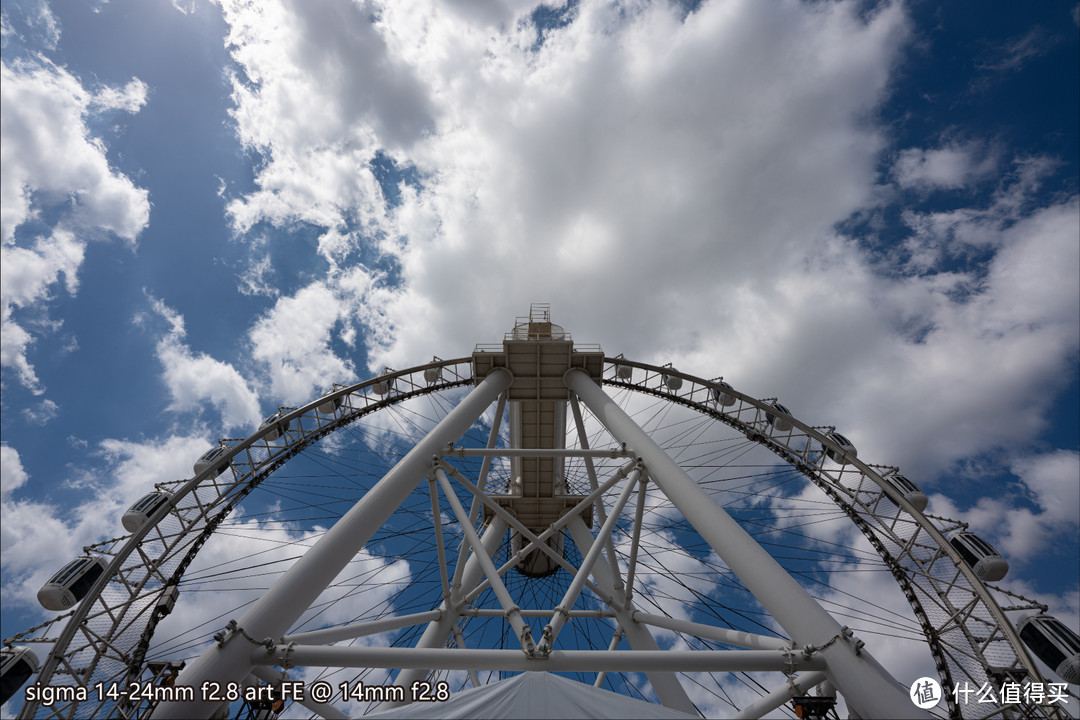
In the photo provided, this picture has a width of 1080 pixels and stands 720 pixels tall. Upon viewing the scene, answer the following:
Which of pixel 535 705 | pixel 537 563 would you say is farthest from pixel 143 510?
pixel 537 563

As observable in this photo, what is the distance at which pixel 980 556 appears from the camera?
15070 mm

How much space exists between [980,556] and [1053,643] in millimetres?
2810

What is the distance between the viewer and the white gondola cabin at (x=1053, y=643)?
40.0ft

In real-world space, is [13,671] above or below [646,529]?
below

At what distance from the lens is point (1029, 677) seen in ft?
41.7

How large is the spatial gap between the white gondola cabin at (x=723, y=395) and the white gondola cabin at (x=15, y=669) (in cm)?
2417

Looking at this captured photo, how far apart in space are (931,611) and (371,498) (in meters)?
20.2

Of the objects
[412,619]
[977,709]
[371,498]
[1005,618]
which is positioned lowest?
[977,709]

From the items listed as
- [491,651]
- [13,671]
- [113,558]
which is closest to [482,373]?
[491,651]

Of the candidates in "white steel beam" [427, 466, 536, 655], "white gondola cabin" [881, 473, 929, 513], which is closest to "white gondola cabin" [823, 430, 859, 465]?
"white gondola cabin" [881, 473, 929, 513]

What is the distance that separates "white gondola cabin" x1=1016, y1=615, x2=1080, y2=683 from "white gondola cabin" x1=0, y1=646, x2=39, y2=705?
27.6 meters

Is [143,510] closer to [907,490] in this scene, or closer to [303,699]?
[303,699]

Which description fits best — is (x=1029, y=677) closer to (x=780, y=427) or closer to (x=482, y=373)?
(x=780, y=427)

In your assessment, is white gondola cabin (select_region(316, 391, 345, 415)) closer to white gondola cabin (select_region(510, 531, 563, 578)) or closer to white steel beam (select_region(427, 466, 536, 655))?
white steel beam (select_region(427, 466, 536, 655))
